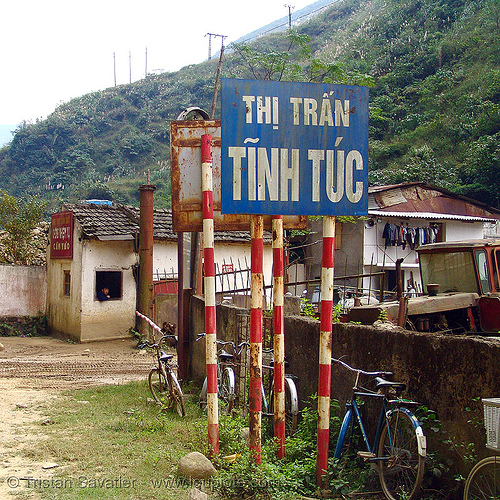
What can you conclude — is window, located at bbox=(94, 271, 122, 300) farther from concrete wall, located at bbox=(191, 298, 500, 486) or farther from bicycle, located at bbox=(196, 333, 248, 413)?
concrete wall, located at bbox=(191, 298, 500, 486)

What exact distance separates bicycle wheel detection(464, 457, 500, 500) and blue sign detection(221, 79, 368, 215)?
2377mm

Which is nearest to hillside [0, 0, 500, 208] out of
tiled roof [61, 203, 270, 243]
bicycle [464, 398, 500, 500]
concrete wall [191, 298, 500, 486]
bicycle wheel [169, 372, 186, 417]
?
tiled roof [61, 203, 270, 243]

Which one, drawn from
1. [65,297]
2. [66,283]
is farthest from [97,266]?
[66,283]

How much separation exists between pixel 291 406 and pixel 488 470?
9.51 feet

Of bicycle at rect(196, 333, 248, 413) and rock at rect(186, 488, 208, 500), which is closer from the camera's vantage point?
rock at rect(186, 488, 208, 500)

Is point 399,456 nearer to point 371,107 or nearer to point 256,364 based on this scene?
point 256,364

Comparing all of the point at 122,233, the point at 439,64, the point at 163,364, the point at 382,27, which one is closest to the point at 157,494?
the point at 163,364

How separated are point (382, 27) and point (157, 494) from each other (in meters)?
52.6

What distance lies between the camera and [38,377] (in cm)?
1145

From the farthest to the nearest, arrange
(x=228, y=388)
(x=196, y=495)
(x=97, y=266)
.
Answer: (x=97, y=266) → (x=228, y=388) → (x=196, y=495)

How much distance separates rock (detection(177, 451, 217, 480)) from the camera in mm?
5004

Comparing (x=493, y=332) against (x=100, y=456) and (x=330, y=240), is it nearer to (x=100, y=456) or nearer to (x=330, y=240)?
(x=330, y=240)

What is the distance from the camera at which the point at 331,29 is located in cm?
7188

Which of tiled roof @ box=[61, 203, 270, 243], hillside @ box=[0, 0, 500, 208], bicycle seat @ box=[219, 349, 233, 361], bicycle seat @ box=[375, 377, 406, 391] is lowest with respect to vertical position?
bicycle seat @ box=[219, 349, 233, 361]
